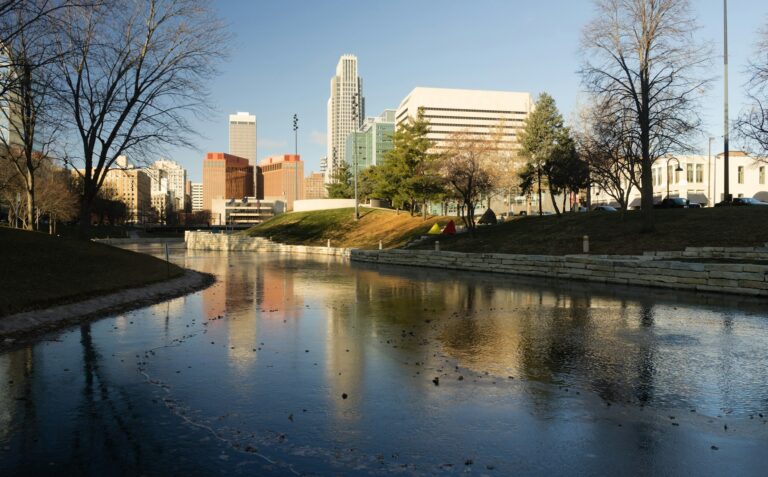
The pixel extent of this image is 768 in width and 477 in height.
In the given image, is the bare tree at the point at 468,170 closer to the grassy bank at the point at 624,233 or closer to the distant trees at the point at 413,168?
the distant trees at the point at 413,168

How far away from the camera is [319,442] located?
483 cm

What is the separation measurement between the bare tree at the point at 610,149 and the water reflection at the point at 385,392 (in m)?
17.7

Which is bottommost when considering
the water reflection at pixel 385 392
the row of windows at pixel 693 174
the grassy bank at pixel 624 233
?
the water reflection at pixel 385 392

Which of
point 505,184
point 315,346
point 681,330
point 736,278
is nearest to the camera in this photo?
point 315,346

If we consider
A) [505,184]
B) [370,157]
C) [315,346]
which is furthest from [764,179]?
[370,157]

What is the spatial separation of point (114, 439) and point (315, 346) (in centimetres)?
452

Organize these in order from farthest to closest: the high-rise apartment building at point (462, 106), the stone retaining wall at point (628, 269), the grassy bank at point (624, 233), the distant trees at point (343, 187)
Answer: the high-rise apartment building at point (462, 106) < the distant trees at point (343, 187) < the grassy bank at point (624, 233) < the stone retaining wall at point (628, 269)

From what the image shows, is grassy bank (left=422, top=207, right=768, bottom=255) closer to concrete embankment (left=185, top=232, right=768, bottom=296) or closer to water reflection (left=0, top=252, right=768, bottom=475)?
concrete embankment (left=185, top=232, right=768, bottom=296)

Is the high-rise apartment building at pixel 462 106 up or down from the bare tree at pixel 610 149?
up

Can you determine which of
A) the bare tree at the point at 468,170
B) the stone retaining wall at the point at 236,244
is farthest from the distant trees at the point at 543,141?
the stone retaining wall at the point at 236,244

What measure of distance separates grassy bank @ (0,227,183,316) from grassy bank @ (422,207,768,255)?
67.3 feet

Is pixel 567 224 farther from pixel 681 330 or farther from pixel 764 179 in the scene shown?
pixel 764 179

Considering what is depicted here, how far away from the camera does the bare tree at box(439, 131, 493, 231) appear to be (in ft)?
132

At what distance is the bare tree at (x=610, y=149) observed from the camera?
28031mm
